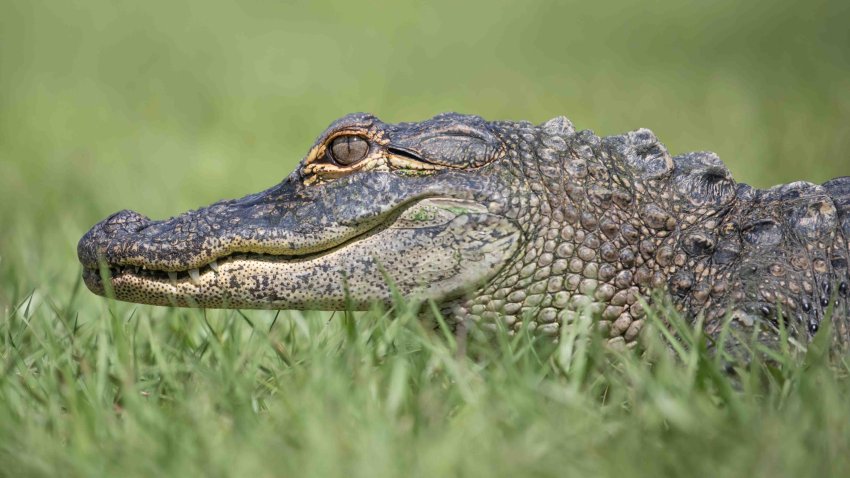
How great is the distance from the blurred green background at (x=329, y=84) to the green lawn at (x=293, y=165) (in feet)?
0.16

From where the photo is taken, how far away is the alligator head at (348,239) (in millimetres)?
3285

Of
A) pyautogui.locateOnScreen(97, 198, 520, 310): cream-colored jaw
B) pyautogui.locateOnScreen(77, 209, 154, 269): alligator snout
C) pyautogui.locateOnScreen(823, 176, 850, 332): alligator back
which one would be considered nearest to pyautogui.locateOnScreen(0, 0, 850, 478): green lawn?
pyautogui.locateOnScreen(97, 198, 520, 310): cream-colored jaw

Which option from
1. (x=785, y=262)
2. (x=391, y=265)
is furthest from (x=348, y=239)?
(x=785, y=262)

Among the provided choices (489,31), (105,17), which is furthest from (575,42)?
(105,17)

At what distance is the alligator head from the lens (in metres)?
3.29

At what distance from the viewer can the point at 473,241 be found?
10.8 ft

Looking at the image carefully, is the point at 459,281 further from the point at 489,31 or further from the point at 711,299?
the point at 489,31

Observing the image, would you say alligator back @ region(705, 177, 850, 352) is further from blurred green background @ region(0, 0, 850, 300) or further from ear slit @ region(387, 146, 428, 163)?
blurred green background @ region(0, 0, 850, 300)

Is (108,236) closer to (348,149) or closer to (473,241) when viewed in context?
(348,149)

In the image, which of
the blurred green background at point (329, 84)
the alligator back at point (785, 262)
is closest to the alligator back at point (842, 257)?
the alligator back at point (785, 262)

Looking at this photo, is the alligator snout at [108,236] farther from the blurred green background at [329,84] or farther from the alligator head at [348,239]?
the blurred green background at [329,84]

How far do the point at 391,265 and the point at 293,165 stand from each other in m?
6.08

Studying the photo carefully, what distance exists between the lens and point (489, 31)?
599 inches

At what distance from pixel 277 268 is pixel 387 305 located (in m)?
0.41
